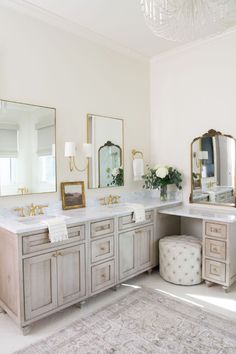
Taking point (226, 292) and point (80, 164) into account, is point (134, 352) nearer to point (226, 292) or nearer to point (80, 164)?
point (226, 292)

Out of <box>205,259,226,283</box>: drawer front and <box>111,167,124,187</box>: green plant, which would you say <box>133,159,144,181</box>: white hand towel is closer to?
<box>111,167,124,187</box>: green plant

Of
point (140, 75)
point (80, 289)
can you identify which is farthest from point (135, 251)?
point (140, 75)

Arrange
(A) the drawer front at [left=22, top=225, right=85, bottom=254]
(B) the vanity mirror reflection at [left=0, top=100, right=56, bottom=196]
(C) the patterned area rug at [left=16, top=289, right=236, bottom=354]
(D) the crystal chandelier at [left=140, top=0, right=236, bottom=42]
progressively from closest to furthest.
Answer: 1. (D) the crystal chandelier at [left=140, top=0, right=236, bottom=42]
2. (C) the patterned area rug at [left=16, top=289, right=236, bottom=354]
3. (A) the drawer front at [left=22, top=225, right=85, bottom=254]
4. (B) the vanity mirror reflection at [left=0, top=100, right=56, bottom=196]

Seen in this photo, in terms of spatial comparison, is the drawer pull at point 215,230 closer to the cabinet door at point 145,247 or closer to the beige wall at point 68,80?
the cabinet door at point 145,247

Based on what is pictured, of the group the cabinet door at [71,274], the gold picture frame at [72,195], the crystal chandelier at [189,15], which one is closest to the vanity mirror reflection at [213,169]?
the gold picture frame at [72,195]

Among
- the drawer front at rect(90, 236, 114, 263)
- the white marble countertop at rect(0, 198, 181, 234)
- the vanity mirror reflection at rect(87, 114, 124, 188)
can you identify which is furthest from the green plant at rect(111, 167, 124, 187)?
the drawer front at rect(90, 236, 114, 263)

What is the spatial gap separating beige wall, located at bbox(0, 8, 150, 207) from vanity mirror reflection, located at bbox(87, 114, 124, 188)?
4.0 inches

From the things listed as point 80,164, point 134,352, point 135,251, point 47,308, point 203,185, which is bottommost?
point 134,352

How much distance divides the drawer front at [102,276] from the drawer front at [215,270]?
1065 mm

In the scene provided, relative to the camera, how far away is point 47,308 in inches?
90.0

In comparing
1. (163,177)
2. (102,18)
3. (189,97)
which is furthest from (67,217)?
(189,97)

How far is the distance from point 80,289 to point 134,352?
780 mm

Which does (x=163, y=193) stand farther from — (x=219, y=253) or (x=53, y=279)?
(x=53, y=279)

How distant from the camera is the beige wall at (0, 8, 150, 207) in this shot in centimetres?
265
